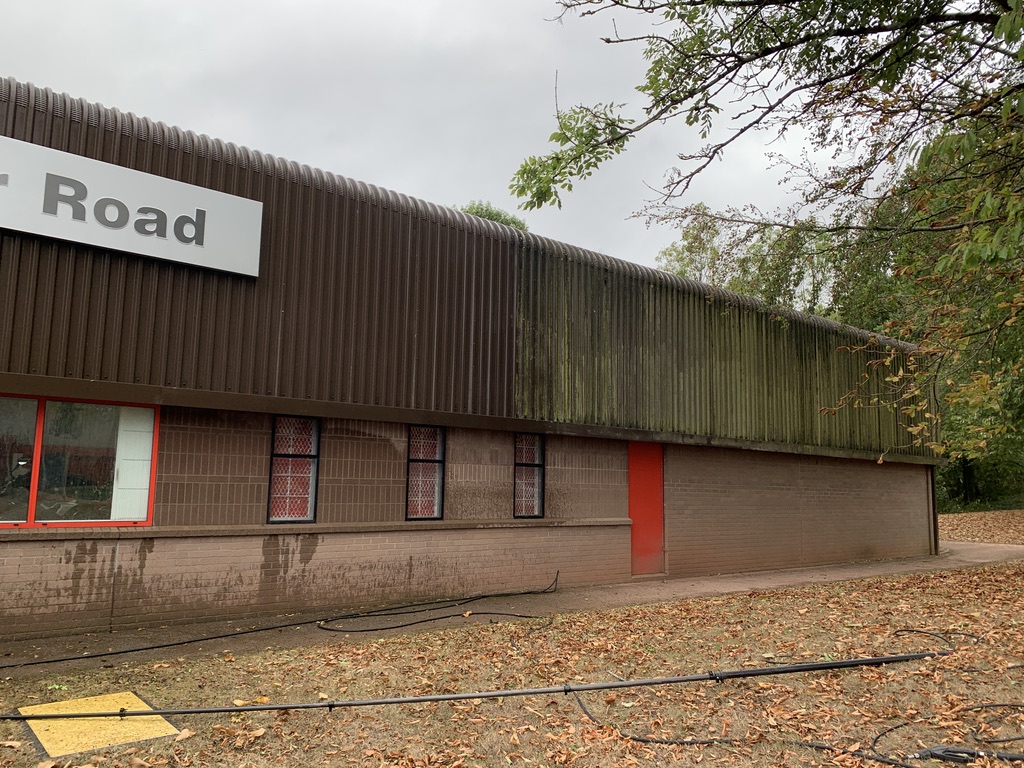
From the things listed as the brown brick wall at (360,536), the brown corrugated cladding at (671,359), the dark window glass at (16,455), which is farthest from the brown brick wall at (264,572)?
the brown corrugated cladding at (671,359)

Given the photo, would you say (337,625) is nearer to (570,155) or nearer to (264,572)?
(264,572)

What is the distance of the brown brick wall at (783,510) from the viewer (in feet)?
52.2

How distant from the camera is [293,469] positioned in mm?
10930

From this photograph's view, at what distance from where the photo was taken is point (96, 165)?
9320 millimetres

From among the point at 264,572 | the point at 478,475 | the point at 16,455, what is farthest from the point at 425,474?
the point at 16,455

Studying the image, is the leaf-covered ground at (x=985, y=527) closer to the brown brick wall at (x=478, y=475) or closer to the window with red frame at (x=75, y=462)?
the brown brick wall at (x=478, y=475)

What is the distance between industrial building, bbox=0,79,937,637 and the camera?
898 centimetres

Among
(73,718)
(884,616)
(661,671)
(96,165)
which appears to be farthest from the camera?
(884,616)

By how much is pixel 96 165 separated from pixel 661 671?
8701 millimetres

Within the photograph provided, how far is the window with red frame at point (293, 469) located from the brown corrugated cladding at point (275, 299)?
48 centimetres

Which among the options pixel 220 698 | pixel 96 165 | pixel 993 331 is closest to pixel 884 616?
pixel 993 331

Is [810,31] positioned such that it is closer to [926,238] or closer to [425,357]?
[926,238]

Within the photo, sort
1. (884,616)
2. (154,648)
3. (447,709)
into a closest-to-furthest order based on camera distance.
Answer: (447,709)
(154,648)
(884,616)

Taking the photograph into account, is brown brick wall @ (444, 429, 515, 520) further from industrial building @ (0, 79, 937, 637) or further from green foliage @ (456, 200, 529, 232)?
green foliage @ (456, 200, 529, 232)
